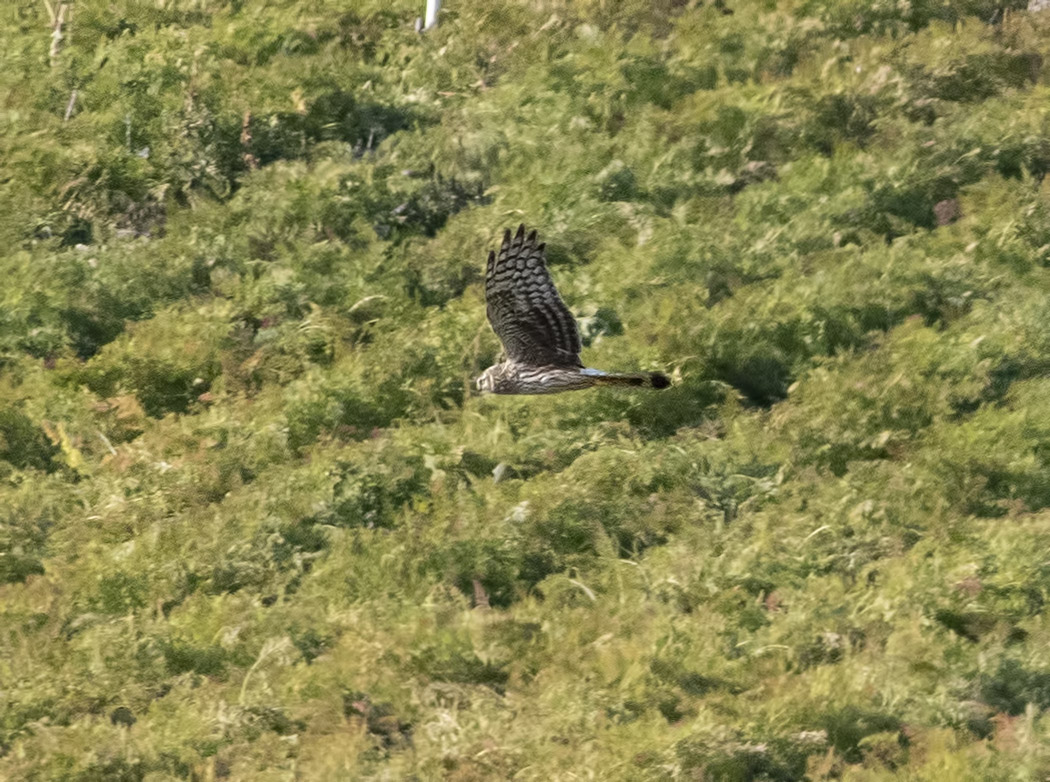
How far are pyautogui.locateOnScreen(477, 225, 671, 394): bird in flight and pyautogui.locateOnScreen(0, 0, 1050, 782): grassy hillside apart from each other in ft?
4.65

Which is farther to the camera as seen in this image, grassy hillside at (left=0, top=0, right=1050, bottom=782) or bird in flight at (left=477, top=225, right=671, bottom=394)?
grassy hillside at (left=0, top=0, right=1050, bottom=782)

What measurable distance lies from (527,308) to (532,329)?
0.19 m

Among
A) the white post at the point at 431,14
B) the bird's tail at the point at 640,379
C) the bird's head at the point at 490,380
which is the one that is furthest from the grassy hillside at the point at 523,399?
the bird's tail at the point at 640,379

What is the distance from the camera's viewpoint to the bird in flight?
1028cm

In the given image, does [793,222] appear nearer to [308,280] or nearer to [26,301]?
[308,280]

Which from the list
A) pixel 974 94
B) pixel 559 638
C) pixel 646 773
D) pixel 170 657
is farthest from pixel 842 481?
pixel 974 94

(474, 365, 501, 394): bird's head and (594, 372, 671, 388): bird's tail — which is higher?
(594, 372, 671, 388): bird's tail

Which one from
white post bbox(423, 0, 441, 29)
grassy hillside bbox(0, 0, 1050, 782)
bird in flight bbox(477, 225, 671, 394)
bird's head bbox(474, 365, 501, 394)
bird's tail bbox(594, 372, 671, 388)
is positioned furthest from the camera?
white post bbox(423, 0, 441, 29)

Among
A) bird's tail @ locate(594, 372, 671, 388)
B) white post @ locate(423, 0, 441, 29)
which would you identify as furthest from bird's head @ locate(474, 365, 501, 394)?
white post @ locate(423, 0, 441, 29)

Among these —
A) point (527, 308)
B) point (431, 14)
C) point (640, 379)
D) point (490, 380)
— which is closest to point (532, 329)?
point (527, 308)

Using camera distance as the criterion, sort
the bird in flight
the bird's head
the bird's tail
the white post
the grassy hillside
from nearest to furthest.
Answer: the bird's tail, the bird in flight, the grassy hillside, the bird's head, the white post

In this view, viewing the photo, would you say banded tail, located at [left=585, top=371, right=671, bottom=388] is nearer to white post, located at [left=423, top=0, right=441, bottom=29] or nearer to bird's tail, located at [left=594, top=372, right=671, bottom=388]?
bird's tail, located at [left=594, top=372, right=671, bottom=388]

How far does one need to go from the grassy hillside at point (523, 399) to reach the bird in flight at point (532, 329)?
1.42 meters

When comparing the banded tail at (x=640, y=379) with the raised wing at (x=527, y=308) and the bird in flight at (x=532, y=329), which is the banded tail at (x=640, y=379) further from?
the raised wing at (x=527, y=308)
